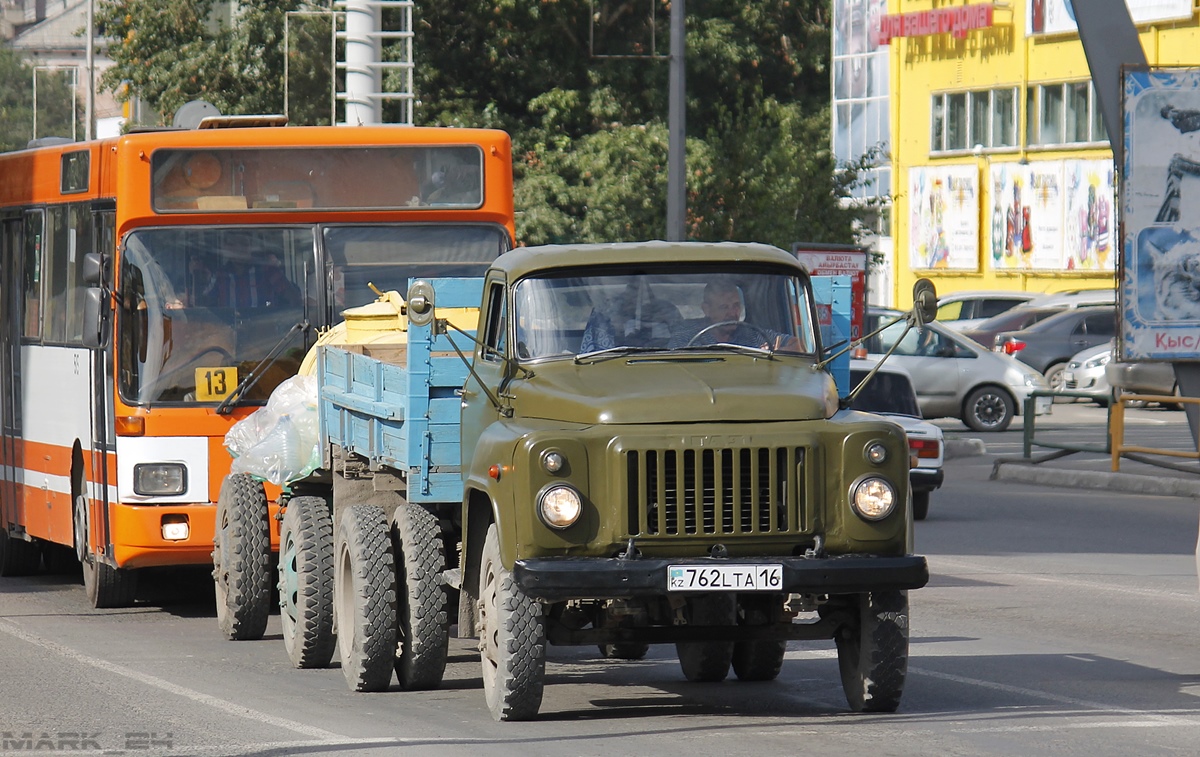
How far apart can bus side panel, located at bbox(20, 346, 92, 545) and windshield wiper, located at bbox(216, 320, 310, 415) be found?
1.18m

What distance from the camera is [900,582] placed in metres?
8.05

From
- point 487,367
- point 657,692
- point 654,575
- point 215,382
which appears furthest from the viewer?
point 215,382

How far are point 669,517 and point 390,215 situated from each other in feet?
18.0

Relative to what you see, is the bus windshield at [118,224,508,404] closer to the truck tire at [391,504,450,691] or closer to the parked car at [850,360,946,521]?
the truck tire at [391,504,450,691]

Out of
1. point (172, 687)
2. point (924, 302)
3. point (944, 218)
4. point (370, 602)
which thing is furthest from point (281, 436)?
point (944, 218)

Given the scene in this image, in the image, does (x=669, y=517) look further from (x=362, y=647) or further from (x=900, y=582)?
(x=362, y=647)

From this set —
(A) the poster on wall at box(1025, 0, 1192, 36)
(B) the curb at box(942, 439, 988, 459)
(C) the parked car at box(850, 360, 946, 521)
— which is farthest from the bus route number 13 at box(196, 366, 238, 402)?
(A) the poster on wall at box(1025, 0, 1192, 36)

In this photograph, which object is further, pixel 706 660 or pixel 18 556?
pixel 18 556

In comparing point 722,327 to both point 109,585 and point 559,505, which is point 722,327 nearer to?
point 559,505

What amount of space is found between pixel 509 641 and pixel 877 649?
4.77ft

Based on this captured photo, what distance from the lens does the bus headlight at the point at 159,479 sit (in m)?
12.4

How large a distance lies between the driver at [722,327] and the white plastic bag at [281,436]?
2.96 meters

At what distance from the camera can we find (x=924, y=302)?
341 inches

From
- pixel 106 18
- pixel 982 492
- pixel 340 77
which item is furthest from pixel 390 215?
pixel 106 18
